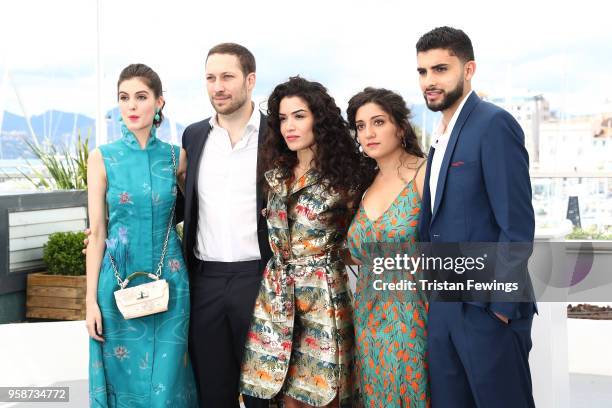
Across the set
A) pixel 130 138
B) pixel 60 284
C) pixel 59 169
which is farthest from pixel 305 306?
pixel 59 169

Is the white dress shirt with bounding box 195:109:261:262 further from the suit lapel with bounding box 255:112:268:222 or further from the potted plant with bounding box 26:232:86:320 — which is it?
the potted plant with bounding box 26:232:86:320

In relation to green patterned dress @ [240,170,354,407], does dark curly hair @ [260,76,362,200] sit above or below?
above

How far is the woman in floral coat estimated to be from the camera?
2.36 metres

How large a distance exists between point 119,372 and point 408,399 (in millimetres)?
1147

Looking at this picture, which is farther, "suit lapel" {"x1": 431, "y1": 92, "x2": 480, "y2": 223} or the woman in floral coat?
the woman in floral coat

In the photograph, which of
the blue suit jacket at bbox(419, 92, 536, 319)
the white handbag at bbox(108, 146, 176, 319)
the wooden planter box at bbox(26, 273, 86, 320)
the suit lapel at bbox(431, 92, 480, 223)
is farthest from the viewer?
the wooden planter box at bbox(26, 273, 86, 320)

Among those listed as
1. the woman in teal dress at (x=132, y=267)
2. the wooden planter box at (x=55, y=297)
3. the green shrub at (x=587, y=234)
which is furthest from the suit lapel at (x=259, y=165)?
the green shrub at (x=587, y=234)

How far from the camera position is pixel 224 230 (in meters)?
2.61

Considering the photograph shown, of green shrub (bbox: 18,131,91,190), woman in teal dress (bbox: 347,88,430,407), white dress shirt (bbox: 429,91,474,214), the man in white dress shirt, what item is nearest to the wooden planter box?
green shrub (bbox: 18,131,91,190)

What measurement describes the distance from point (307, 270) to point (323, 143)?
1.51 ft

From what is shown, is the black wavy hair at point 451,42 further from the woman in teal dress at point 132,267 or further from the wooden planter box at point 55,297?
the wooden planter box at point 55,297

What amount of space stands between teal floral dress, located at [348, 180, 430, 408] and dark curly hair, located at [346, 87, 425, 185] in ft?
0.55

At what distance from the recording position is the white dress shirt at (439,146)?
6.85ft

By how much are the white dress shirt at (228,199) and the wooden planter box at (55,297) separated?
3.18 meters
